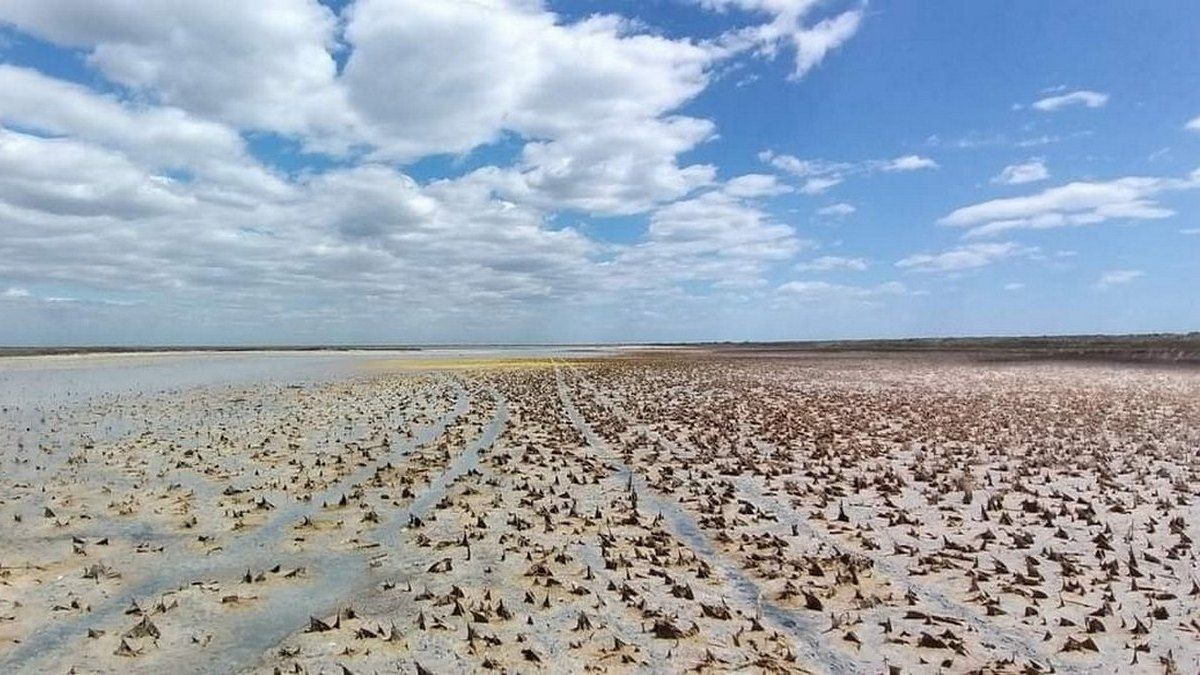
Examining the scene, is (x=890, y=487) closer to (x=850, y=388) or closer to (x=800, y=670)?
(x=800, y=670)

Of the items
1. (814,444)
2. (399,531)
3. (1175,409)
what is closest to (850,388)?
(1175,409)

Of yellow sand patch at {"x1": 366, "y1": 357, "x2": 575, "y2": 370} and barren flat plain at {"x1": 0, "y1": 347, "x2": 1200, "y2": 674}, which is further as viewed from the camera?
yellow sand patch at {"x1": 366, "y1": 357, "x2": 575, "y2": 370}

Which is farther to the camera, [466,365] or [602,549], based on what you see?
[466,365]

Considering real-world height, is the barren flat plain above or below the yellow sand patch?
below

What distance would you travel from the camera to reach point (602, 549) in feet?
30.3

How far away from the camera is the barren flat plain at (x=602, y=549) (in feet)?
20.5

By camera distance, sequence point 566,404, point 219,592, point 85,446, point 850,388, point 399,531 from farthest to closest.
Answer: point 850,388
point 566,404
point 85,446
point 399,531
point 219,592

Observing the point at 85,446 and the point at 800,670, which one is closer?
the point at 800,670

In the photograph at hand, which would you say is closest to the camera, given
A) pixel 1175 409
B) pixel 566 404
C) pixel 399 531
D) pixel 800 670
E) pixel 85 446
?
pixel 800 670

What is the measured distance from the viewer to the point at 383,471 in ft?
48.4

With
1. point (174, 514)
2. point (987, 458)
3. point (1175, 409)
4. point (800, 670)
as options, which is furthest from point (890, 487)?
point (1175, 409)

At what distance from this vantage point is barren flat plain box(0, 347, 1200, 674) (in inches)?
246

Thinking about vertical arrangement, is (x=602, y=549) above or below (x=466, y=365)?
below

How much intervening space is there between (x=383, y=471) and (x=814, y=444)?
949cm
